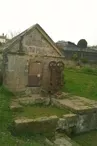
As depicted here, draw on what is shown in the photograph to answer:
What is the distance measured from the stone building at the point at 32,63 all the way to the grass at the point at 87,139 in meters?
3.82

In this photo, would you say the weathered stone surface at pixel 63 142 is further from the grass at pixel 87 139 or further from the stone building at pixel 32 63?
the stone building at pixel 32 63

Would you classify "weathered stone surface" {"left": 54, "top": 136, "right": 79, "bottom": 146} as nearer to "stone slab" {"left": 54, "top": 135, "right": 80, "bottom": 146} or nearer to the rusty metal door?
"stone slab" {"left": 54, "top": 135, "right": 80, "bottom": 146}

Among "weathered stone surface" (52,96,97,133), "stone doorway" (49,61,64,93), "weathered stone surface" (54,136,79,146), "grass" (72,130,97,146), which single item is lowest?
"grass" (72,130,97,146)

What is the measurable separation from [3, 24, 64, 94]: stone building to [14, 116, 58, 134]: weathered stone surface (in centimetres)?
Answer: 412

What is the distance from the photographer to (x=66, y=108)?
10867 millimetres

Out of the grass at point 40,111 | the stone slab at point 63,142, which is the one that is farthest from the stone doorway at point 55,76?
the stone slab at point 63,142

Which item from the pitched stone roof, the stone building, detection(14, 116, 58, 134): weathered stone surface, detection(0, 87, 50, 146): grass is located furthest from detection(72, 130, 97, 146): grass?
the pitched stone roof

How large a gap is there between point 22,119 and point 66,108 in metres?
2.71

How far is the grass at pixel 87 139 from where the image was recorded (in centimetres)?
Answer: 901

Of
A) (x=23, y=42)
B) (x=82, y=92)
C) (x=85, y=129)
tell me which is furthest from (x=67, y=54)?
(x=85, y=129)

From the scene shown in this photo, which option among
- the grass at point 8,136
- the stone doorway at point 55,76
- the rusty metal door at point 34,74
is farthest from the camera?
the stone doorway at point 55,76


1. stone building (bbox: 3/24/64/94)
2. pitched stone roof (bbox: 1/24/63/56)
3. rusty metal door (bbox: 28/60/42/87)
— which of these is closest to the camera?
pitched stone roof (bbox: 1/24/63/56)

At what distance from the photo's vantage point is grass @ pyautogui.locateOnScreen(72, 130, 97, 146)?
29.6 ft

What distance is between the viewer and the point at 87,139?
9.39m
